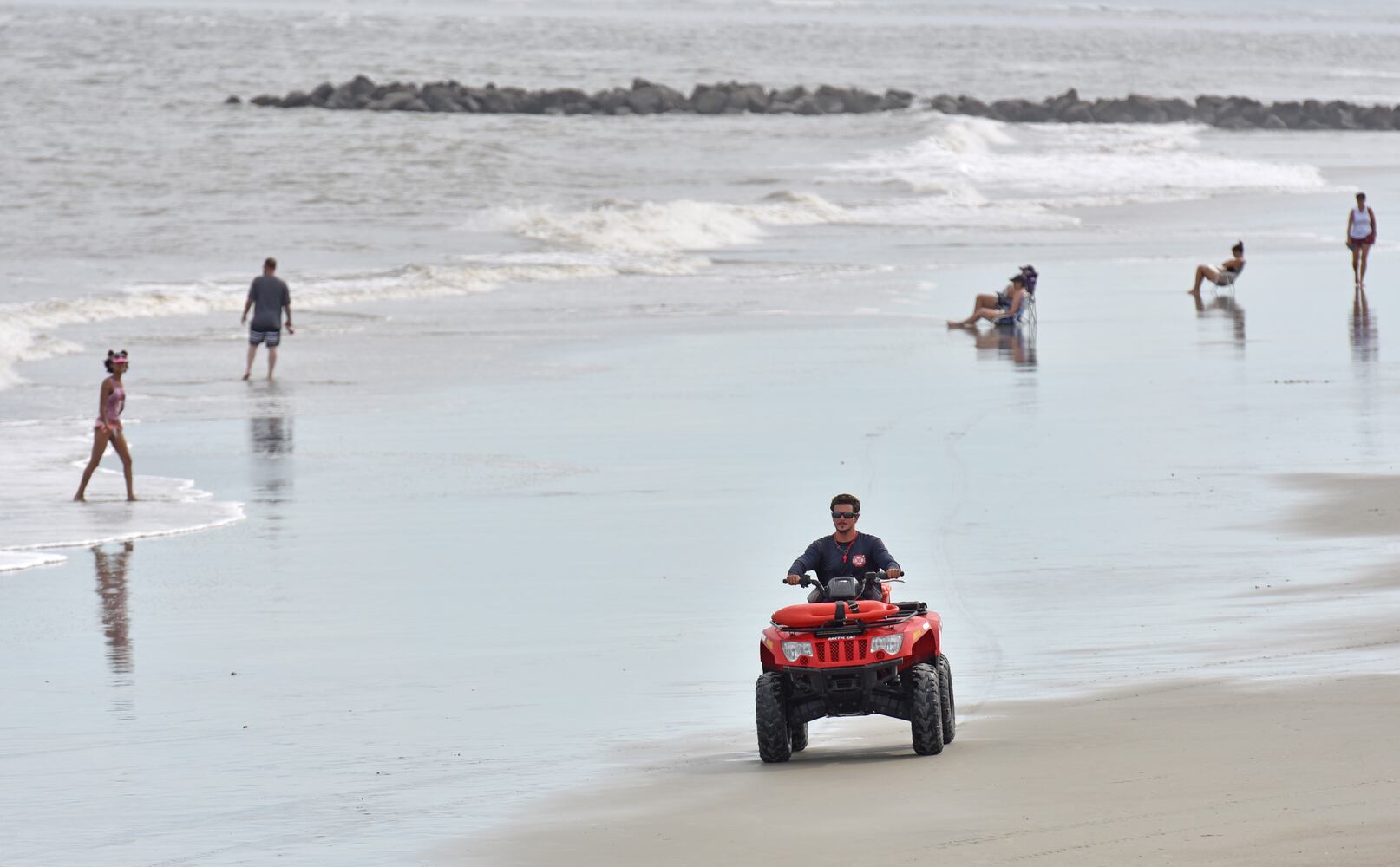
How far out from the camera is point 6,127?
225 ft

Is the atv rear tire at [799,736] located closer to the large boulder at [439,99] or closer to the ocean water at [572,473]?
the ocean water at [572,473]

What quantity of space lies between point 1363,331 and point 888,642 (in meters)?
17.4

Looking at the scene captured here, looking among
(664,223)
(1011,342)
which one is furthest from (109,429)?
(664,223)

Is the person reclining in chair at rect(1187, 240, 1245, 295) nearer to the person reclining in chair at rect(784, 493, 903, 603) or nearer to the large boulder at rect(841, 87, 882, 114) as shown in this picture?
the person reclining in chair at rect(784, 493, 903, 603)

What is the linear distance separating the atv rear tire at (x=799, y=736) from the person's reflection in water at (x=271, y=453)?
620cm

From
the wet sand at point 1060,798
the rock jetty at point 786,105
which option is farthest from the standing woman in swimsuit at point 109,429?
the rock jetty at point 786,105

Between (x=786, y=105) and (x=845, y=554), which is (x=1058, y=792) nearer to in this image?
(x=845, y=554)

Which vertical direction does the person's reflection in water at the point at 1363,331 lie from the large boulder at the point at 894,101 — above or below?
below

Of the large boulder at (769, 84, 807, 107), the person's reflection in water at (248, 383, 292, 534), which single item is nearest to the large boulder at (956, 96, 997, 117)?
the large boulder at (769, 84, 807, 107)

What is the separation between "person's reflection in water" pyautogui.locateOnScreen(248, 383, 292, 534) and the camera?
48.1 feet

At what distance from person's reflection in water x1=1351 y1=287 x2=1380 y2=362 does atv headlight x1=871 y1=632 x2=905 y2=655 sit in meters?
14.5

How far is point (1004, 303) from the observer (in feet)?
82.3

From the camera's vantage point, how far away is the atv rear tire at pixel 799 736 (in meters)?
8.05

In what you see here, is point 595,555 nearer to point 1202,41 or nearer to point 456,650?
point 456,650
